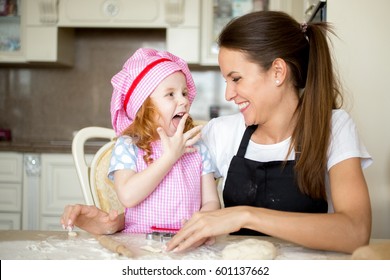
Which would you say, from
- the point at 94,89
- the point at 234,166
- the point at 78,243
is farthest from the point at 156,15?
the point at 78,243

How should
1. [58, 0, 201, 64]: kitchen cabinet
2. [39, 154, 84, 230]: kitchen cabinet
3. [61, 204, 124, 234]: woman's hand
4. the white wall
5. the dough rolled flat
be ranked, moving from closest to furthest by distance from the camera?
1. the dough rolled flat
2. [61, 204, 124, 234]: woman's hand
3. the white wall
4. [39, 154, 84, 230]: kitchen cabinet
5. [58, 0, 201, 64]: kitchen cabinet

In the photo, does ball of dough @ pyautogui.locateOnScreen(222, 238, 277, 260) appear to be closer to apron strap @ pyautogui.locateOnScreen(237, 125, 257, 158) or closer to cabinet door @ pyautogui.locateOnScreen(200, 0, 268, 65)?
apron strap @ pyautogui.locateOnScreen(237, 125, 257, 158)

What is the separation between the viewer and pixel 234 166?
114 cm

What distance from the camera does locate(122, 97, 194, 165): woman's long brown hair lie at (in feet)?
3.47

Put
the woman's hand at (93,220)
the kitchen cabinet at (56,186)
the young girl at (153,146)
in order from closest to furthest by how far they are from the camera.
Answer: the woman's hand at (93,220) < the young girl at (153,146) < the kitchen cabinet at (56,186)

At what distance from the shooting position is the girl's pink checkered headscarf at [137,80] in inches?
41.4

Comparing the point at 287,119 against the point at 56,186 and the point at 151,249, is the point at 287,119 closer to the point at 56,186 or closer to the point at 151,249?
the point at 151,249

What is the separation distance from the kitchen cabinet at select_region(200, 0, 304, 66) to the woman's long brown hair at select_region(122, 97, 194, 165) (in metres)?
1.65

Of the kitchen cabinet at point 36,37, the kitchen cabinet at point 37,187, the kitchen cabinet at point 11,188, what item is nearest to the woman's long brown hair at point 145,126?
the kitchen cabinet at point 37,187

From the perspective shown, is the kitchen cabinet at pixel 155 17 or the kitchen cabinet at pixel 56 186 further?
the kitchen cabinet at pixel 155 17

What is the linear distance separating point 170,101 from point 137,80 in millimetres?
84

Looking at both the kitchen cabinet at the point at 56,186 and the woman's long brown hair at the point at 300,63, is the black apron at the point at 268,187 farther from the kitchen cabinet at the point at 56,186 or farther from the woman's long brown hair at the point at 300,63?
the kitchen cabinet at the point at 56,186

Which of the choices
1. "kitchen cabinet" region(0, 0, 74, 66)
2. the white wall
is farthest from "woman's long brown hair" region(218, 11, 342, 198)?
"kitchen cabinet" region(0, 0, 74, 66)
